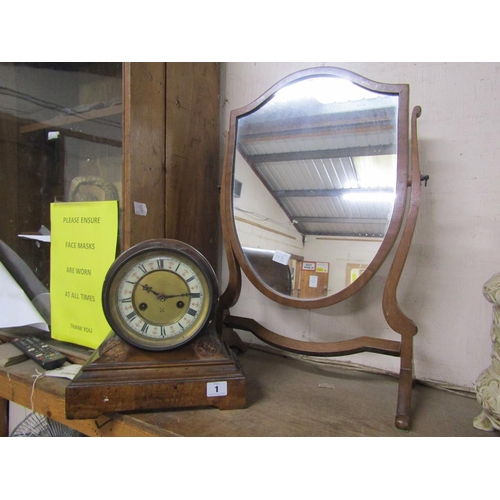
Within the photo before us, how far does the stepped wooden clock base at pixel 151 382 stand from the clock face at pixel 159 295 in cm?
3

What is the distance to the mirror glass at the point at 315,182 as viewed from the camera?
2.30 ft

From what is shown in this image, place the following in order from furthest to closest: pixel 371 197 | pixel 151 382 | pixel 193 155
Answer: pixel 193 155, pixel 371 197, pixel 151 382

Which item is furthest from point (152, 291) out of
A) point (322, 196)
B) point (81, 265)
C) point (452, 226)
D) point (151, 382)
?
point (452, 226)

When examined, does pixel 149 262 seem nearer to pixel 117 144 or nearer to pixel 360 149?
pixel 117 144

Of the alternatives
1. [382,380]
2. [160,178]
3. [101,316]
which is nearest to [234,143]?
[160,178]

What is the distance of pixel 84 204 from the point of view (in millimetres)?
797

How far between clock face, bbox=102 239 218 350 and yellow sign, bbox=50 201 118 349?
0.54ft

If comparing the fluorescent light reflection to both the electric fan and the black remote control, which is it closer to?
the black remote control

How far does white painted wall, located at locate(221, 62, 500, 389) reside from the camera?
0.72m

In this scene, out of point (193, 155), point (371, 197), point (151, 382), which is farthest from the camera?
point (193, 155)

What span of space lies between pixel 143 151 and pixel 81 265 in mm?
326

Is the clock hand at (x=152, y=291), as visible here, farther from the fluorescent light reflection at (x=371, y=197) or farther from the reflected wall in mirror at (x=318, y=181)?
the fluorescent light reflection at (x=371, y=197)

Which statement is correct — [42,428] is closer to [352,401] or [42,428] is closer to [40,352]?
[40,352]

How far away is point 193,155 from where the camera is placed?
0.92m
